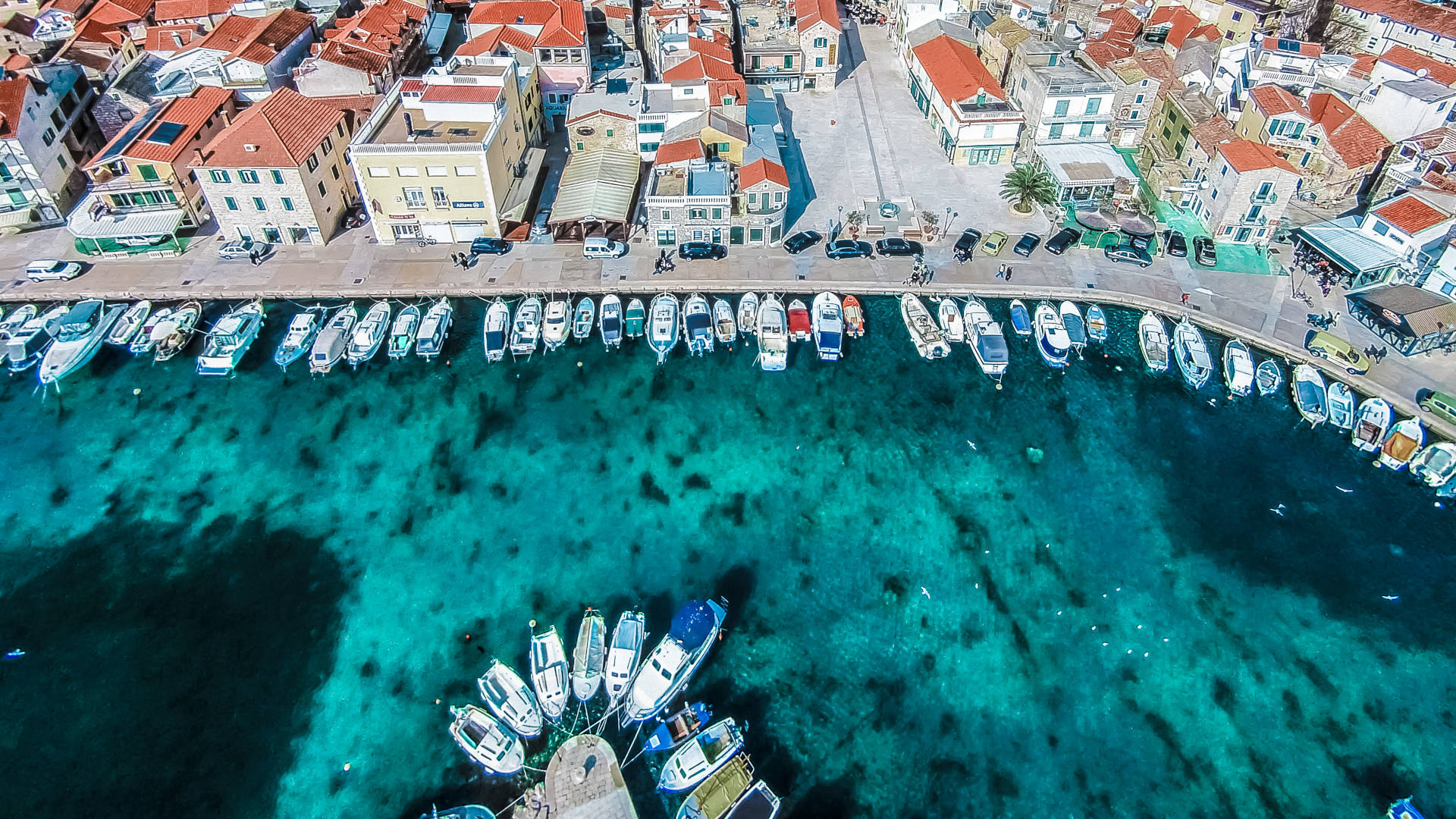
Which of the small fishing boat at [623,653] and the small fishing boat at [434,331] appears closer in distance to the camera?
the small fishing boat at [623,653]

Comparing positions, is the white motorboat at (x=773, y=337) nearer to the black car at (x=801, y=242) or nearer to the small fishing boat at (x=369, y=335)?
the black car at (x=801, y=242)

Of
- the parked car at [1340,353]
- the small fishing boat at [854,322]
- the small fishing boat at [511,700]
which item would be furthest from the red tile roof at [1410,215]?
the small fishing boat at [511,700]

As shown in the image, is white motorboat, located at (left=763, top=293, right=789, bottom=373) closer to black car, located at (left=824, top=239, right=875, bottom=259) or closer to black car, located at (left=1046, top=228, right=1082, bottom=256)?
black car, located at (left=824, top=239, right=875, bottom=259)

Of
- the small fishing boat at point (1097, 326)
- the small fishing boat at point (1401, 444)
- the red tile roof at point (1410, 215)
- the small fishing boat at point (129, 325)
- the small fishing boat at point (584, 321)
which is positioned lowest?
the small fishing boat at point (1401, 444)

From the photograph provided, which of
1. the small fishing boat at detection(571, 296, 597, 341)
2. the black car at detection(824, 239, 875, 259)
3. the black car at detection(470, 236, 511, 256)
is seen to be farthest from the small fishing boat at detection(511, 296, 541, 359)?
the black car at detection(824, 239, 875, 259)

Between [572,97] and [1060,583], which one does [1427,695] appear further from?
[572,97]
